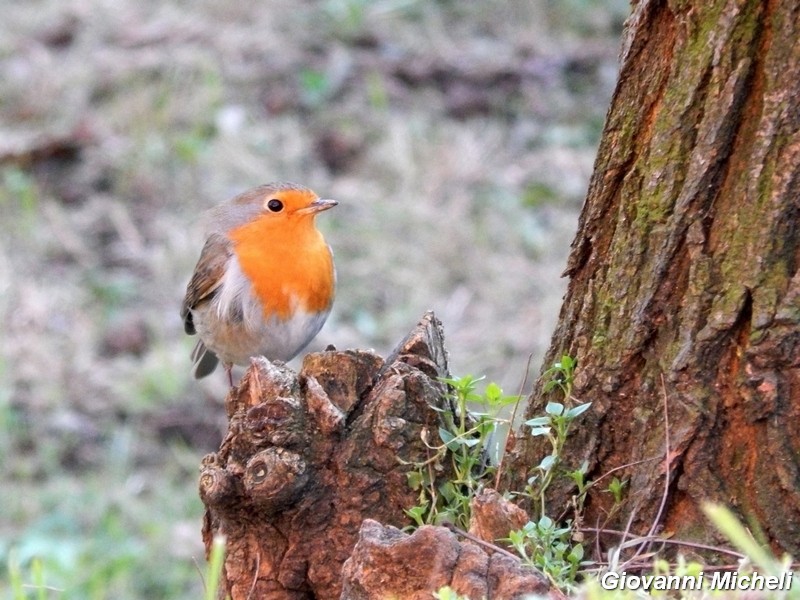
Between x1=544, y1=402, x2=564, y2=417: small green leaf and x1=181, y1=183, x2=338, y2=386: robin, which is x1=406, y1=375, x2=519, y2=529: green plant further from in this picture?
x1=181, y1=183, x2=338, y2=386: robin

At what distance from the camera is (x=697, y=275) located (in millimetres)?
2527

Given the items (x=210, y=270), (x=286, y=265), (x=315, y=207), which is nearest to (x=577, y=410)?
(x=286, y=265)

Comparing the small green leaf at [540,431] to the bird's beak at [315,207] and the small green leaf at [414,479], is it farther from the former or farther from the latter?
the bird's beak at [315,207]

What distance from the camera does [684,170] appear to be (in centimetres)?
256

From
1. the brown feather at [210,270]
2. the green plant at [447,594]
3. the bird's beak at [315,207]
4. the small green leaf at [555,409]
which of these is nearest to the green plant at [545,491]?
the small green leaf at [555,409]

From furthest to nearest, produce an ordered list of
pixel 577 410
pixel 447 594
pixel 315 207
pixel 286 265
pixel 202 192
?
1. pixel 202 192
2. pixel 315 207
3. pixel 286 265
4. pixel 577 410
5. pixel 447 594

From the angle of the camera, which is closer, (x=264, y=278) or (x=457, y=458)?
(x=457, y=458)

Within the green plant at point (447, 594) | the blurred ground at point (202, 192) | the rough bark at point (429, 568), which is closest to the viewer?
the green plant at point (447, 594)

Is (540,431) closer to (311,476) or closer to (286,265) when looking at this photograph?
(311,476)

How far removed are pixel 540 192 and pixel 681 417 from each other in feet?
16.9

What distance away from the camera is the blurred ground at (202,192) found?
19.4ft

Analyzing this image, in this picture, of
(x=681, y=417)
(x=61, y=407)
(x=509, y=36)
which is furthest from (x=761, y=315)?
(x=509, y=36)

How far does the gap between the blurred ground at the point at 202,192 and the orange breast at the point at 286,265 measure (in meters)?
1.44

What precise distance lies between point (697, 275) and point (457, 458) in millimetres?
650
